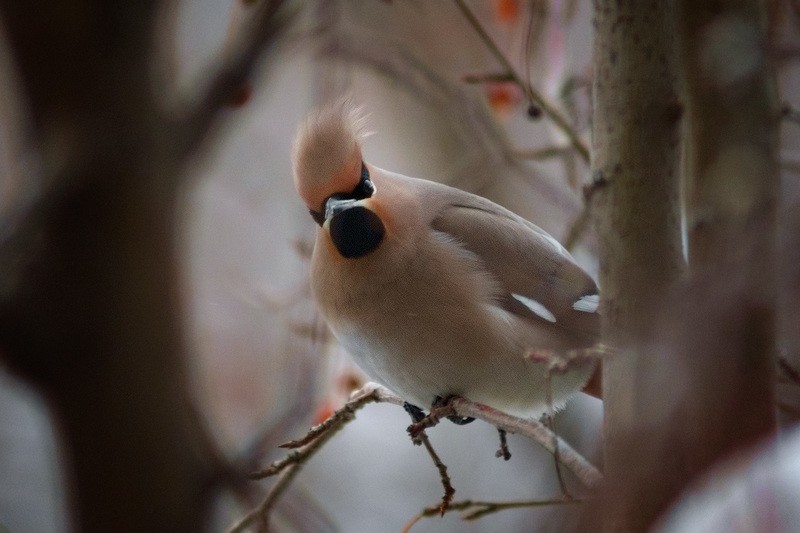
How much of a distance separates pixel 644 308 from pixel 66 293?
781 mm

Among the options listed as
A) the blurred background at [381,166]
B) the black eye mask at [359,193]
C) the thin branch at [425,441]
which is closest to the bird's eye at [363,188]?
the black eye mask at [359,193]

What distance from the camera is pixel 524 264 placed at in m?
2.14

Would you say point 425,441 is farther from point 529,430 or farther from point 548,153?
point 548,153

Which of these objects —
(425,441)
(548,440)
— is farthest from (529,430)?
(425,441)

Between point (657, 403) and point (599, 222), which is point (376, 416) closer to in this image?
point (599, 222)

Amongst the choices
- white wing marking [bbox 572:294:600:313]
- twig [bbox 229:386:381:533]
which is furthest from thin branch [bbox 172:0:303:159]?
white wing marking [bbox 572:294:600:313]

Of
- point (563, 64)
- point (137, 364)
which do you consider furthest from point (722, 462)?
point (563, 64)

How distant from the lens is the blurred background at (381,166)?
2031 millimetres

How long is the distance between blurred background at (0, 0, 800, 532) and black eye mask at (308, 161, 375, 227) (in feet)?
0.55

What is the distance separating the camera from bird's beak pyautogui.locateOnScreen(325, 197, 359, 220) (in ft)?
5.92

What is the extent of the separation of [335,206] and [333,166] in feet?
0.25

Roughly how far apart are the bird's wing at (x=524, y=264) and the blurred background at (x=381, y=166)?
0.12 meters

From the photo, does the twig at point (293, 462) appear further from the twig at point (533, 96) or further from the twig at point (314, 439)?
the twig at point (533, 96)

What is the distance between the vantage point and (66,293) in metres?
0.83
